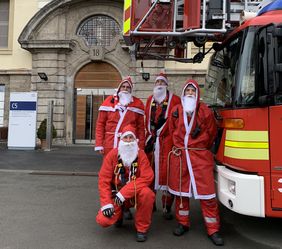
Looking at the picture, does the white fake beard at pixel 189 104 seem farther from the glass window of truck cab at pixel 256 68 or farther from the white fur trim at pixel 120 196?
the white fur trim at pixel 120 196

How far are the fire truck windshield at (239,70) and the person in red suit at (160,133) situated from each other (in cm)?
79

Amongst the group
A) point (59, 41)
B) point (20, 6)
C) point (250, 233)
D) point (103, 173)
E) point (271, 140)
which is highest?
point (20, 6)

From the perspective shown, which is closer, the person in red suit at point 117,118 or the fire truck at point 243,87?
the fire truck at point 243,87

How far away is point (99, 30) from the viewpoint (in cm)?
1817

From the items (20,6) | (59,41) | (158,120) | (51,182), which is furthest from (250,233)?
(20,6)

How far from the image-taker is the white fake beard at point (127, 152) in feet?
16.1

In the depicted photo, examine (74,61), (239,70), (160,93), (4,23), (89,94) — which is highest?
(4,23)

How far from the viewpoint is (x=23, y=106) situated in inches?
604

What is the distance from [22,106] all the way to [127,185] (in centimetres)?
1153

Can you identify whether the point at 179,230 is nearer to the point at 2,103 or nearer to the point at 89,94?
the point at 89,94

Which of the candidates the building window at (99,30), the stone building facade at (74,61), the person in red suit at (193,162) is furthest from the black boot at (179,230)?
the building window at (99,30)

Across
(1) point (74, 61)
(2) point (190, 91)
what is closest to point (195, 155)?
(2) point (190, 91)

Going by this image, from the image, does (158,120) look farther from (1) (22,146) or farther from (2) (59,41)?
(2) (59,41)

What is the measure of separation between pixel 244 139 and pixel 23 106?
12.4m
